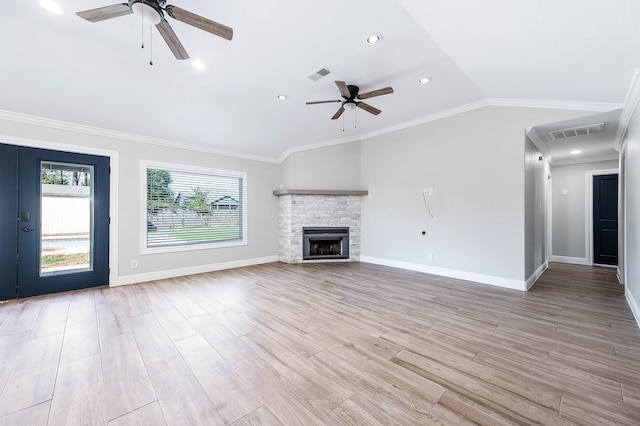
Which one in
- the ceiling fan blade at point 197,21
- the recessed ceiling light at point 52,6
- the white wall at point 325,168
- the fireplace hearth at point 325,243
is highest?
the recessed ceiling light at point 52,6

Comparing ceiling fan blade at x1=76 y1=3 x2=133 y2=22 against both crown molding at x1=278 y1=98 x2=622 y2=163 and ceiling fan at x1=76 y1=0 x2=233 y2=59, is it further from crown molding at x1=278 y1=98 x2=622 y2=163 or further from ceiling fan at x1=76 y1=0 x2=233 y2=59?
crown molding at x1=278 y1=98 x2=622 y2=163

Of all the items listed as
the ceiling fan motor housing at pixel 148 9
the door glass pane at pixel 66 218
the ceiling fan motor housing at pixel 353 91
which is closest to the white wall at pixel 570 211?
the ceiling fan motor housing at pixel 353 91

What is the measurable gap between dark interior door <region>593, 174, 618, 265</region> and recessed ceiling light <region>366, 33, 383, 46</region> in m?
6.32

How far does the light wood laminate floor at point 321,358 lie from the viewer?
1534mm

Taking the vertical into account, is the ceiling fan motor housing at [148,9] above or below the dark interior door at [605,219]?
above

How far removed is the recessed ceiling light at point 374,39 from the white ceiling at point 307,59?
6cm

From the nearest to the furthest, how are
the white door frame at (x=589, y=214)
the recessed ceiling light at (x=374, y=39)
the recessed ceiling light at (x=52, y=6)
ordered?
1. the recessed ceiling light at (x=52, y=6)
2. the recessed ceiling light at (x=374, y=39)
3. the white door frame at (x=589, y=214)

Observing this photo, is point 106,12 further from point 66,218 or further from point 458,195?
point 458,195

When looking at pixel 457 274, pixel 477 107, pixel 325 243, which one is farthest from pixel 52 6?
pixel 457 274

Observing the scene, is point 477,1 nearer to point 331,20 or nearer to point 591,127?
point 331,20

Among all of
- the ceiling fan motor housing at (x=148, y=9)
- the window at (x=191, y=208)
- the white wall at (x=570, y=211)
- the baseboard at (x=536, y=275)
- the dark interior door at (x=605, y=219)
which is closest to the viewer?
the ceiling fan motor housing at (x=148, y=9)

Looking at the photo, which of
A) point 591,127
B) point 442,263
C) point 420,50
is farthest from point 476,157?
point 420,50

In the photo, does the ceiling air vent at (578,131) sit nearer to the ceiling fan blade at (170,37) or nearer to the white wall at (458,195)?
the white wall at (458,195)

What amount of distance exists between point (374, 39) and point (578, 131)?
3.69 metres
